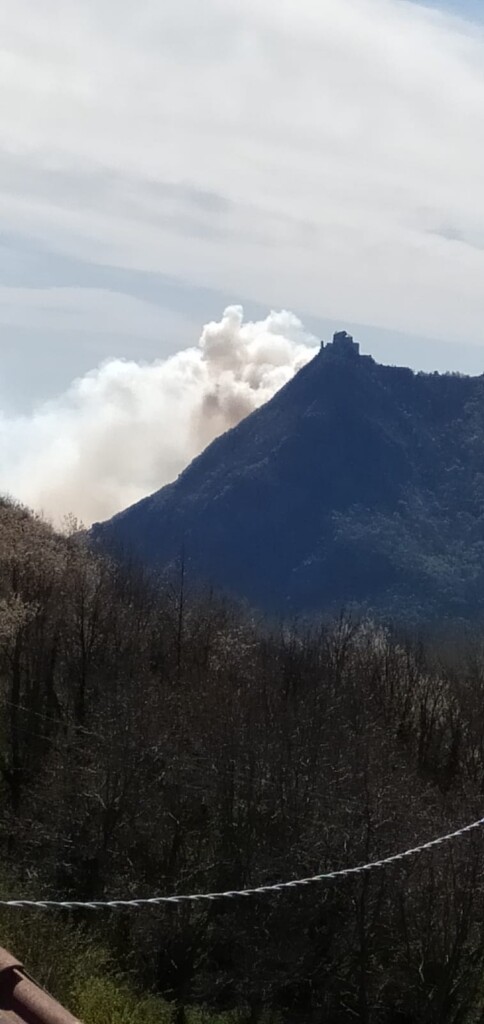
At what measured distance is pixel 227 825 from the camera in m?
46.4

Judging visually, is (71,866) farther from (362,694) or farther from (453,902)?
(362,694)

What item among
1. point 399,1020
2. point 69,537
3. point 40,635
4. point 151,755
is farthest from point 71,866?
point 69,537

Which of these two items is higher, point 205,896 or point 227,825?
point 205,896

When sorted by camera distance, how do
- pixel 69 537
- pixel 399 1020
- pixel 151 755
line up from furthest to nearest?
pixel 69 537, pixel 151 755, pixel 399 1020

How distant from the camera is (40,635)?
188 ft

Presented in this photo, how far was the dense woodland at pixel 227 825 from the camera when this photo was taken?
3988 centimetres

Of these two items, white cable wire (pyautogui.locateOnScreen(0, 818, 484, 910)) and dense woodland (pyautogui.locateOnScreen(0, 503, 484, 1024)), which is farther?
dense woodland (pyautogui.locateOnScreen(0, 503, 484, 1024))

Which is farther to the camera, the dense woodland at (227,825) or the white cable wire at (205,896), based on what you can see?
the dense woodland at (227,825)

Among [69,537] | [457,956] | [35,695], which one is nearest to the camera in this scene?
[457,956]

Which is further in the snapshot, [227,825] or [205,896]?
[227,825]

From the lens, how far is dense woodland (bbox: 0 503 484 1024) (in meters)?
39.9

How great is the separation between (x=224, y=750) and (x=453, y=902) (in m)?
12.5

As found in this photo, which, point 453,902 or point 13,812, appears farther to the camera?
point 13,812

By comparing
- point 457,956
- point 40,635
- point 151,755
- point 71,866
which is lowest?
point 457,956
